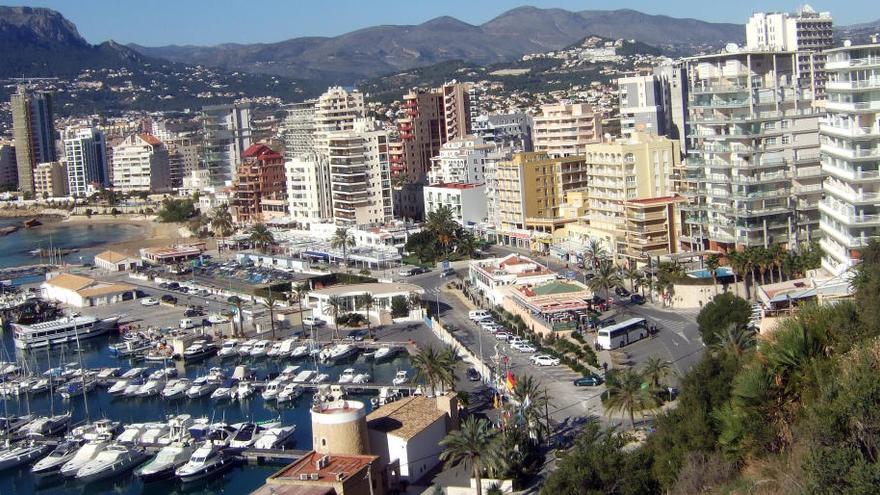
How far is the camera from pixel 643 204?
120 feet

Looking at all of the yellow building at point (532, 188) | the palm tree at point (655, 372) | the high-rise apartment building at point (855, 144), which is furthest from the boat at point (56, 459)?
the yellow building at point (532, 188)

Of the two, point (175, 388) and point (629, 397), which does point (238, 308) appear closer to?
point (175, 388)

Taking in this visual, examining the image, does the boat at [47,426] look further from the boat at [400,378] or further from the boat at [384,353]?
the boat at [384,353]

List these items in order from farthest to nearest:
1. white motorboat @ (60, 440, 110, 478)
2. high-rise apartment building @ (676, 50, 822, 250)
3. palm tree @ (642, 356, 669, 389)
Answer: high-rise apartment building @ (676, 50, 822, 250) < white motorboat @ (60, 440, 110, 478) < palm tree @ (642, 356, 669, 389)

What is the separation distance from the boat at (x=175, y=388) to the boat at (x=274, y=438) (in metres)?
5.87

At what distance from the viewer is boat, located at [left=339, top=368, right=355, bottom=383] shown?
2862 centimetres

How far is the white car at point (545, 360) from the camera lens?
26.8 m

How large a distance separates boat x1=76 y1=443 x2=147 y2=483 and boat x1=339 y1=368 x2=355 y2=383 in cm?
591

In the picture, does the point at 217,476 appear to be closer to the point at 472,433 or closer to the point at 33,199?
the point at 472,433

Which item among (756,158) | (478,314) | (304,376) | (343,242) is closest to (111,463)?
(304,376)

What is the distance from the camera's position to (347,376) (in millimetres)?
28984

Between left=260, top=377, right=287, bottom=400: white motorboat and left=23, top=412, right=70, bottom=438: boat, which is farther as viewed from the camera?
left=260, top=377, right=287, bottom=400: white motorboat

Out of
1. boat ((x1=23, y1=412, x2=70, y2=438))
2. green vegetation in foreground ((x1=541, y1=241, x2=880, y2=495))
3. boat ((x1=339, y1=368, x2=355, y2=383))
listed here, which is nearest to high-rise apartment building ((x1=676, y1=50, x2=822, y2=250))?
boat ((x1=339, y1=368, x2=355, y2=383))

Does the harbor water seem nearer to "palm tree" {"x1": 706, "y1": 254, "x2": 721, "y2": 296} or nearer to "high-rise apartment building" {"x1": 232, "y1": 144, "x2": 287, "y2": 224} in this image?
"palm tree" {"x1": 706, "y1": 254, "x2": 721, "y2": 296}
